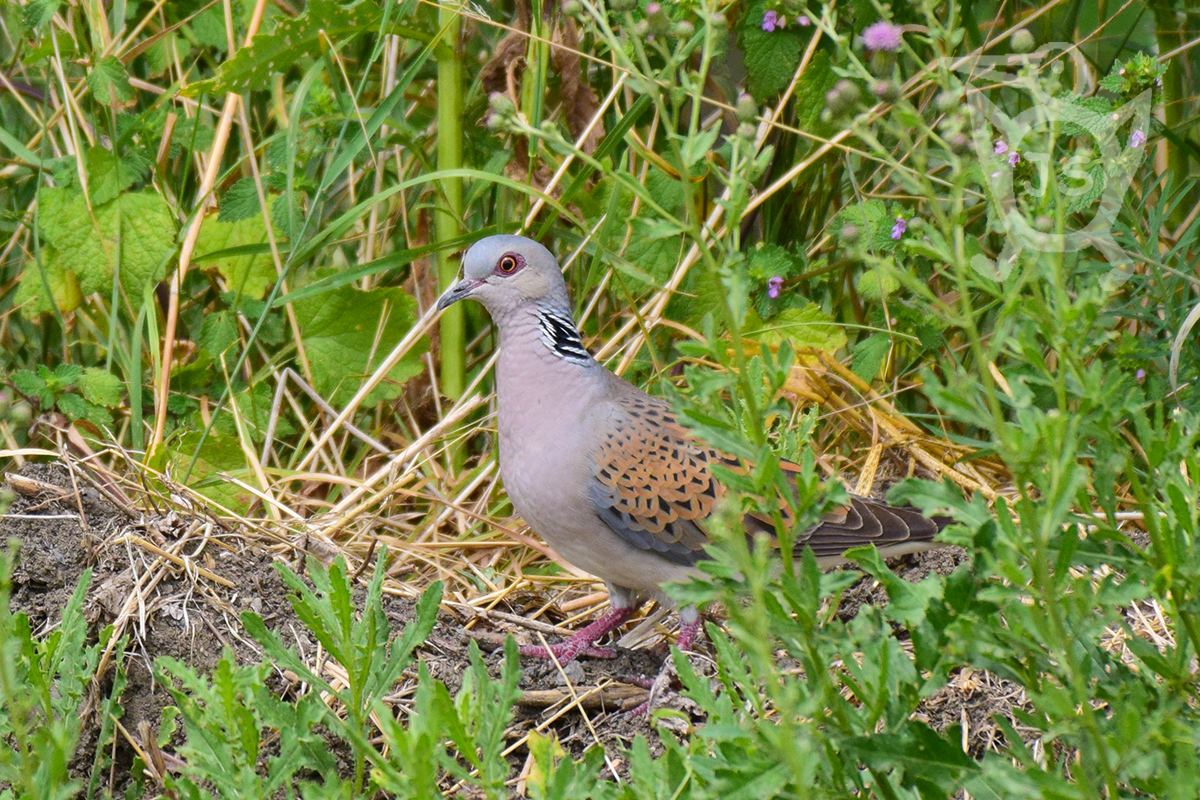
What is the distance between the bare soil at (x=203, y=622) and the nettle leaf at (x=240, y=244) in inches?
34.4

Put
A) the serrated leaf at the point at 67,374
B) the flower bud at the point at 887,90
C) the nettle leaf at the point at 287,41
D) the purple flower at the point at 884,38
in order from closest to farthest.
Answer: the flower bud at the point at 887,90, the purple flower at the point at 884,38, the nettle leaf at the point at 287,41, the serrated leaf at the point at 67,374

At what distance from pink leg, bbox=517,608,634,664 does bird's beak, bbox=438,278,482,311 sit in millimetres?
781

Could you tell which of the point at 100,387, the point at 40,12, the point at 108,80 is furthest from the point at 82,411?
the point at 40,12

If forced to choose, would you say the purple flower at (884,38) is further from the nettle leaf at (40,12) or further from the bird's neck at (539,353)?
the nettle leaf at (40,12)

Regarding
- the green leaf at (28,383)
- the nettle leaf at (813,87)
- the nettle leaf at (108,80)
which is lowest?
the green leaf at (28,383)

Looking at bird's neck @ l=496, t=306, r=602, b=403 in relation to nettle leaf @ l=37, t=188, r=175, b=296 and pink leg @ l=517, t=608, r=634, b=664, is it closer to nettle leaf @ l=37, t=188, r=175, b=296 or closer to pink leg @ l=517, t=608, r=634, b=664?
pink leg @ l=517, t=608, r=634, b=664

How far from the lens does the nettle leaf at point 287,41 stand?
10.0ft

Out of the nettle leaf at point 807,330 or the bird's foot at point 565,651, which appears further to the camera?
the nettle leaf at point 807,330

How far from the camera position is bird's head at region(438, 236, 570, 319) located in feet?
9.50

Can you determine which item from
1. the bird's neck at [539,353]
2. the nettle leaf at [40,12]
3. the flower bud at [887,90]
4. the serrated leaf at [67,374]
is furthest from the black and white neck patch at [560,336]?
the flower bud at [887,90]

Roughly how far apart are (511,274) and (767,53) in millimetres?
927

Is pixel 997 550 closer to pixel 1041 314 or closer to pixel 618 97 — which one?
pixel 1041 314

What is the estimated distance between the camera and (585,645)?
2.76 m

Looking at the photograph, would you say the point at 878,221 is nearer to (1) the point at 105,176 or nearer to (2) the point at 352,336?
(2) the point at 352,336
